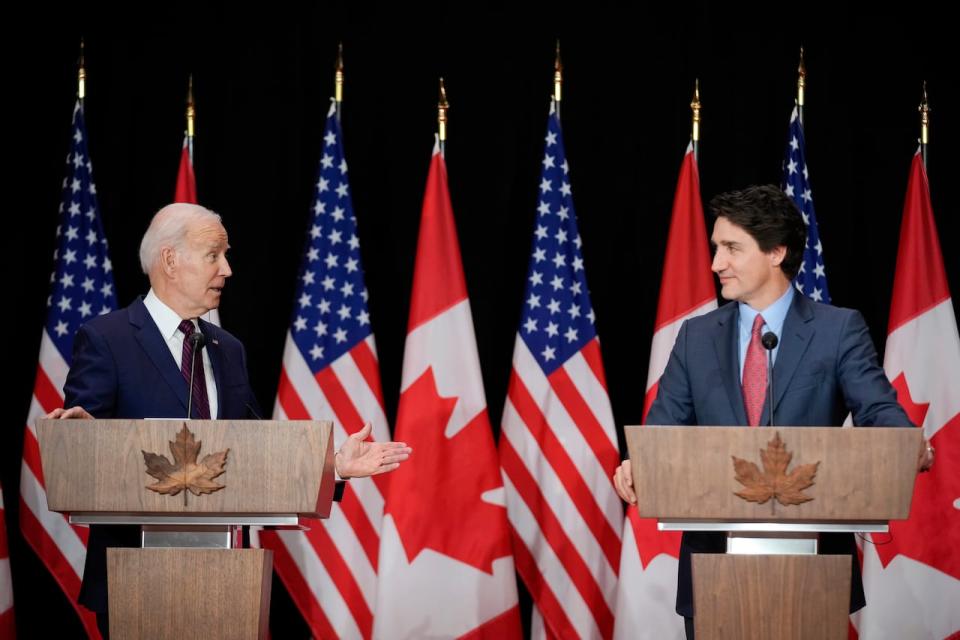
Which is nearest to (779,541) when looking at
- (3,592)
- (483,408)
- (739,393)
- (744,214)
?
(739,393)

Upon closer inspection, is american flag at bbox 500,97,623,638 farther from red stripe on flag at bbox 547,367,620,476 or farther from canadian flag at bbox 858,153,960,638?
canadian flag at bbox 858,153,960,638

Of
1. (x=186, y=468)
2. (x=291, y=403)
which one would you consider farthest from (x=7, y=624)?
(x=186, y=468)

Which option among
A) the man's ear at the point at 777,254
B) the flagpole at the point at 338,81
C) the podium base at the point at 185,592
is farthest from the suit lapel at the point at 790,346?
the flagpole at the point at 338,81

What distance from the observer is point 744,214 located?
3.14 meters

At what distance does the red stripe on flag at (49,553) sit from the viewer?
14.6ft

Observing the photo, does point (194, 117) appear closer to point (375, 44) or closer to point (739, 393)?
point (375, 44)

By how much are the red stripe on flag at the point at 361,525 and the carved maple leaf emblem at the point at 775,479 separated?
243cm

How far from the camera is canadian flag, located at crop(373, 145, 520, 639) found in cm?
443

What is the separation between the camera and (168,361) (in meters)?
3.07

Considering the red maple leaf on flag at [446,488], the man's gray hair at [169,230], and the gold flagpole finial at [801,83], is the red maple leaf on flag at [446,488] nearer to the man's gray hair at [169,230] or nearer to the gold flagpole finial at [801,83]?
the man's gray hair at [169,230]

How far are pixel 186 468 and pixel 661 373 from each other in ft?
8.24

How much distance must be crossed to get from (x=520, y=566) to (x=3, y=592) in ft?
6.43

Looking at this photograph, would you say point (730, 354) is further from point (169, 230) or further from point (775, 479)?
→ point (169, 230)

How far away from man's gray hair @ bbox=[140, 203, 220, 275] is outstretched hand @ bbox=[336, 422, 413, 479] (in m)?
0.80
